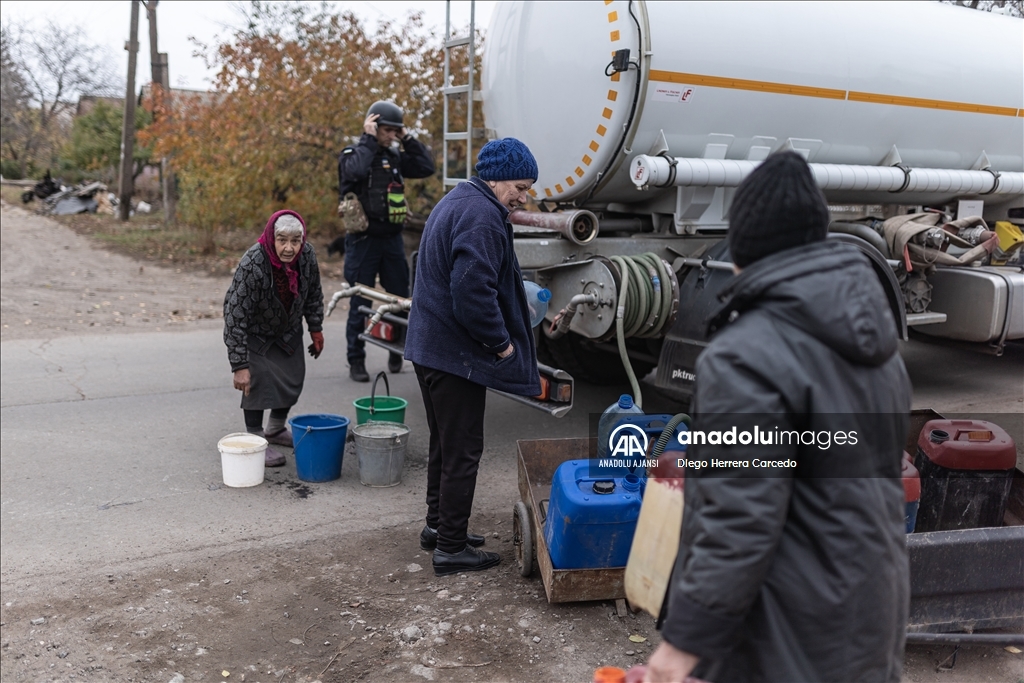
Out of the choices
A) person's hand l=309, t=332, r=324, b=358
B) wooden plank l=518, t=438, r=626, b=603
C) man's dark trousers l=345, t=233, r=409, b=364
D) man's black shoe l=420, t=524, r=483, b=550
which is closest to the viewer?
wooden plank l=518, t=438, r=626, b=603

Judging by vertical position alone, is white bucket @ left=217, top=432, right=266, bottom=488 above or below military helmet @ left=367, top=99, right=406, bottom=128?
below

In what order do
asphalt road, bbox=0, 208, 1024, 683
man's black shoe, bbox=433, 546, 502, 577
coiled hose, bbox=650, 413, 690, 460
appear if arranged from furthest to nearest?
man's black shoe, bbox=433, 546, 502, 577, asphalt road, bbox=0, 208, 1024, 683, coiled hose, bbox=650, 413, 690, 460

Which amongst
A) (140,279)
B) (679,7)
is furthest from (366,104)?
(679,7)

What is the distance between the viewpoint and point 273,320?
16.5 ft

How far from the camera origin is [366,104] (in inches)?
466

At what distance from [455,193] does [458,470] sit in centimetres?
113

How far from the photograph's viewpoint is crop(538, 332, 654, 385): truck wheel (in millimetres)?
6258

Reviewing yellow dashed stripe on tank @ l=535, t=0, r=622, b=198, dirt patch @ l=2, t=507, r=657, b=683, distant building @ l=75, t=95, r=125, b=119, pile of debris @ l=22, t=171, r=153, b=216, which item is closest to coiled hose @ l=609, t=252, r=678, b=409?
yellow dashed stripe on tank @ l=535, t=0, r=622, b=198

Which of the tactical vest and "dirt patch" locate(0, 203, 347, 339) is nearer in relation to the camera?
the tactical vest

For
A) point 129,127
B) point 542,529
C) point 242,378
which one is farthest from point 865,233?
point 129,127

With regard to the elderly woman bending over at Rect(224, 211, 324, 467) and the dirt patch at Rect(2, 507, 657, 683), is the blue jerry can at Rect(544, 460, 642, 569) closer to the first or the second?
the dirt patch at Rect(2, 507, 657, 683)

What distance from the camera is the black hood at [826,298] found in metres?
1.62

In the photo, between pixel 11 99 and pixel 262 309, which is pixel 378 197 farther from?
pixel 11 99

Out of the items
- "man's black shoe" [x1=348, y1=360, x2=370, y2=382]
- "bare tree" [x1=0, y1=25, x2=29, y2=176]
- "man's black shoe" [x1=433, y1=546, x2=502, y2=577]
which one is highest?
"bare tree" [x1=0, y1=25, x2=29, y2=176]
